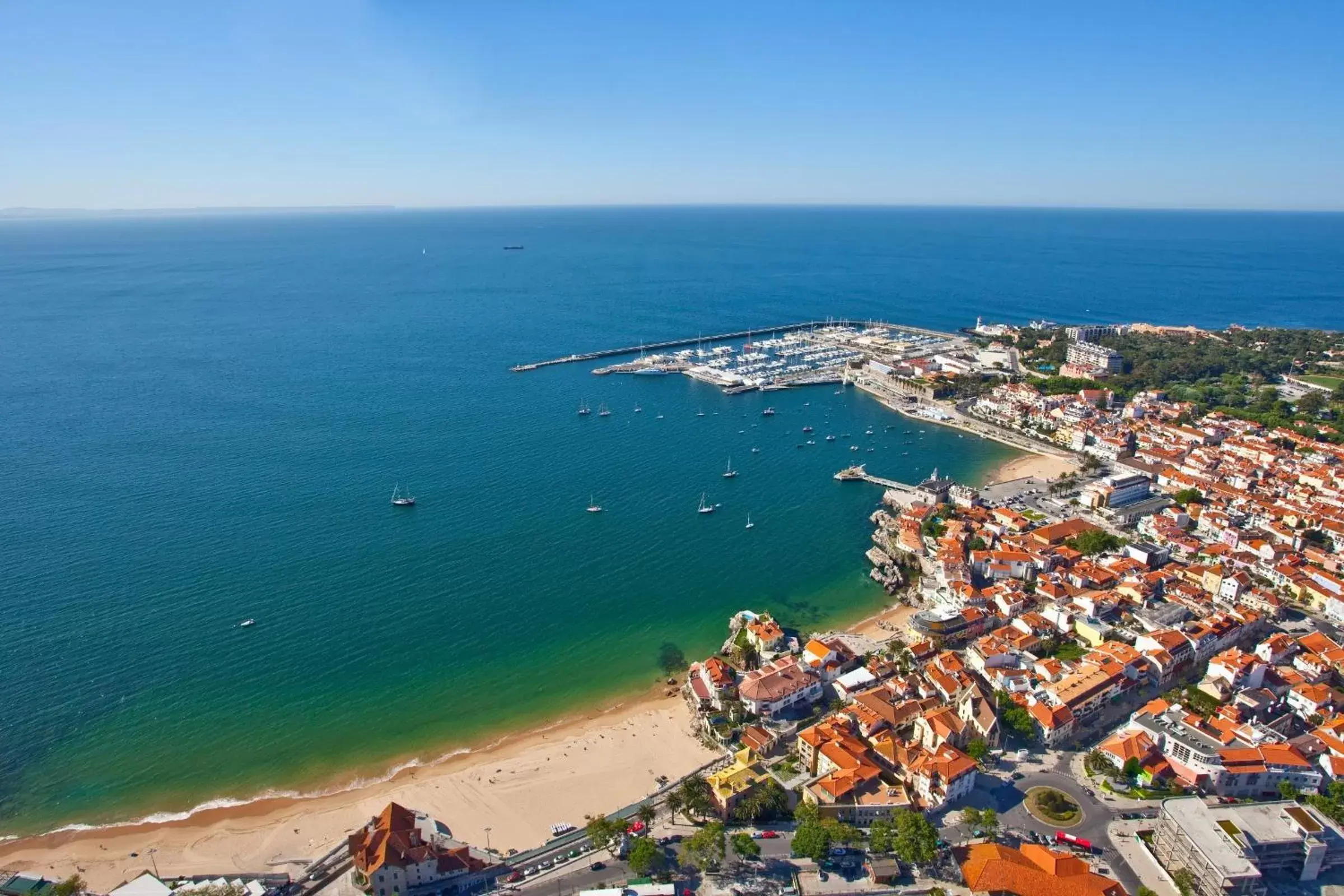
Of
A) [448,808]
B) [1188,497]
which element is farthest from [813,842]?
[1188,497]

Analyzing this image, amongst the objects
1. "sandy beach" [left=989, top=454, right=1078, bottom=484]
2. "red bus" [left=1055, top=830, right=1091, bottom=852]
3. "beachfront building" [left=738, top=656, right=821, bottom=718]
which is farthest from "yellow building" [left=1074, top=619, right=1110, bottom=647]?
"sandy beach" [left=989, top=454, right=1078, bottom=484]

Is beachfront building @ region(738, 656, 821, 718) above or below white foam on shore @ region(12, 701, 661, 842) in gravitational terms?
above

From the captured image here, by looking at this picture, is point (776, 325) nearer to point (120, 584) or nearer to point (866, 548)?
point (866, 548)

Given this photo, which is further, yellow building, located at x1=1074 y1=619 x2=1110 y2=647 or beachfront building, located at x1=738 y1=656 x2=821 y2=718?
yellow building, located at x1=1074 y1=619 x2=1110 y2=647

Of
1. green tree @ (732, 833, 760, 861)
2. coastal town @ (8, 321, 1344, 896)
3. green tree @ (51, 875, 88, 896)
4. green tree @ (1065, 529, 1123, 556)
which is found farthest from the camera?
green tree @ (1065, 529, 1123, 556)

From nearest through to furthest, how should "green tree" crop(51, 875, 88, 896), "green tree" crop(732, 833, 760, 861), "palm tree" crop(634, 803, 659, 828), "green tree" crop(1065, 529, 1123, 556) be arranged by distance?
"green tree" crop(51, 875, 88, 896) → "green tree" crop(732, 833, 760, 861) → "palm tree" crop(634, 803, 659, 828) → "green tree" crop(1065, 529, 1123, 556)

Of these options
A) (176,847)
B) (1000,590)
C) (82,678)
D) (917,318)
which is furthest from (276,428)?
(917,318)

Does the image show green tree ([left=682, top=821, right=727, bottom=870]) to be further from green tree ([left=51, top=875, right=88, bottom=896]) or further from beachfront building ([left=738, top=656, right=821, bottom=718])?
green tree ([left=51, top=875, right=88, bottom=896])

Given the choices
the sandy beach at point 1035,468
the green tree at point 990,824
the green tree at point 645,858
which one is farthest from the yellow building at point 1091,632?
the green tree at point 645,858

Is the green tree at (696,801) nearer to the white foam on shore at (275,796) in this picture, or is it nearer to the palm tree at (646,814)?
the palm tree at (646,814)
